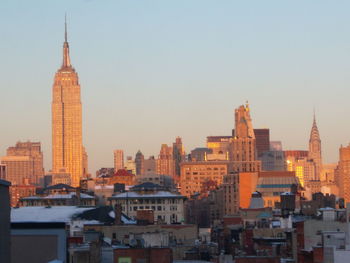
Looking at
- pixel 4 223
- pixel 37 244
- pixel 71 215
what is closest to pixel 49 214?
pixel 71 215

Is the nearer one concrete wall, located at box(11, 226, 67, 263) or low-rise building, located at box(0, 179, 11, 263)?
low-rise building, located at box(0, 179, 11, 263)

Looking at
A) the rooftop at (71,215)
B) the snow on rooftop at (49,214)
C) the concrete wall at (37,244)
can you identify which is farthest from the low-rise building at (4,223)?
the rooftop at (71,215)

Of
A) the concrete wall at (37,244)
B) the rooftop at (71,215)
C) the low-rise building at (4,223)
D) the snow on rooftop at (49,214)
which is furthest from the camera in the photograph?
the rooftop at (71,215)

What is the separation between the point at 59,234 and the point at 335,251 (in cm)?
1972

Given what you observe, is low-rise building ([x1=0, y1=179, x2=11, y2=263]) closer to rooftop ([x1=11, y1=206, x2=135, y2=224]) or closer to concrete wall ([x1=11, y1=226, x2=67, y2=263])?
concrete wall ([x1=11, y1=226, x2=67, y2=263])

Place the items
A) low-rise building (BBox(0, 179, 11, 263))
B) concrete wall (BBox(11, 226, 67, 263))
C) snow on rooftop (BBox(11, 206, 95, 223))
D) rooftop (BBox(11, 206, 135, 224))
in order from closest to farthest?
low-rise building (BBox(0, 179, 11, 263))
concrete wall (BBox(11, 226, 67, 263))
snow on rooftop (BBox(11, 206, 95, 223))
rooftop (BBox(11, 206, 135, 224))

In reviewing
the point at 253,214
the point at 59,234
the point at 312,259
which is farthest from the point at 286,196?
the point at 59,234

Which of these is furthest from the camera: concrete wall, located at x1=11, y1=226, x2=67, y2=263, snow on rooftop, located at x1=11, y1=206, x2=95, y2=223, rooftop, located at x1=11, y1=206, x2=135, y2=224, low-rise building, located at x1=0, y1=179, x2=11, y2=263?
rooftop, located at x1=11, y1=206, x2=135, y2=224

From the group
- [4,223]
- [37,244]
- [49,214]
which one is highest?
[4,223]

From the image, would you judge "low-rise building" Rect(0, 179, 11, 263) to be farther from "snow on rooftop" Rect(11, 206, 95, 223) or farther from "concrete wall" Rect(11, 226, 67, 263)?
"snow on rooftop" Rect(11, 206, 95, 223)

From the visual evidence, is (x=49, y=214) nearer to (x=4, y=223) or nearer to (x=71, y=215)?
(x=71, y=215)

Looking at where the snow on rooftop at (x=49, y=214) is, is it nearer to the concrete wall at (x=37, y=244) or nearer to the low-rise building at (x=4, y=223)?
the concrete wall at (x=37, y=244)

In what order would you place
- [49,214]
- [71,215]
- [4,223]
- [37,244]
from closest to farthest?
[4,223] < [37,244] < [71,215] < [49,214]

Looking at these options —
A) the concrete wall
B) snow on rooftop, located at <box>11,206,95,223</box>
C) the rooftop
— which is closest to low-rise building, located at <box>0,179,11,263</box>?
the concrete wall
